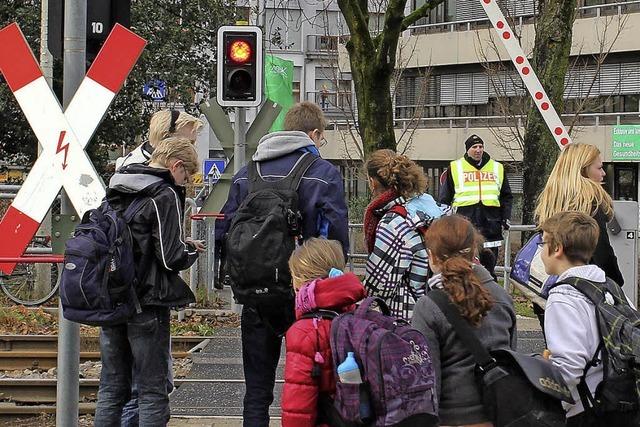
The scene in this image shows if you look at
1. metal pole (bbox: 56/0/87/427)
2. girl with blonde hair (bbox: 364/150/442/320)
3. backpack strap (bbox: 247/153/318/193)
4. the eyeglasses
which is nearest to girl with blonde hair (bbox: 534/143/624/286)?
girl with blonde hair (bbox: 364/150/442/320)

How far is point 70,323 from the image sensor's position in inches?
210

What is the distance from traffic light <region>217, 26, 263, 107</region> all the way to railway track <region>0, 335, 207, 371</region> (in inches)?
102

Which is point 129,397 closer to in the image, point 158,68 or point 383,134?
point 383,134

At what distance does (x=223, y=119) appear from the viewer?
12.4 m

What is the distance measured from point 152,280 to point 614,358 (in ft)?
7.63

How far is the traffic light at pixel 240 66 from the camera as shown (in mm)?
11312

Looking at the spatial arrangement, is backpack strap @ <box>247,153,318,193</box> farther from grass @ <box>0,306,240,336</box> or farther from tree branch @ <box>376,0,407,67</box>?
tree branch @ <box>376,0,407,67</box>

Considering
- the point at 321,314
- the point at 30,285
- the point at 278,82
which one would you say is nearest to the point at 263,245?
the point at 321,314

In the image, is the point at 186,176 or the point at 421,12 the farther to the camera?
the point at 421,12

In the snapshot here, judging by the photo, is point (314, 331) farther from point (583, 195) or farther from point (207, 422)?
point (207, 422)

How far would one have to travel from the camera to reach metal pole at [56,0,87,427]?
17.4 feet

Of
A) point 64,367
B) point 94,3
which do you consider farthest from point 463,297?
point 94,3

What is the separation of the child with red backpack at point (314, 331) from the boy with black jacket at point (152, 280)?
36.8 inches

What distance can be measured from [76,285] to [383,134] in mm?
9736
